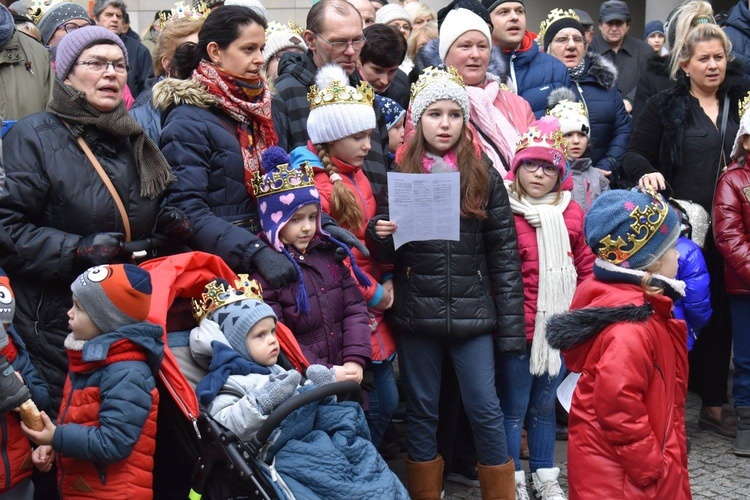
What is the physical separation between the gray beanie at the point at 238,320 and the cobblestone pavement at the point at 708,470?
213 centimetres

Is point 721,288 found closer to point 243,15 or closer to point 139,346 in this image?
point 243,15

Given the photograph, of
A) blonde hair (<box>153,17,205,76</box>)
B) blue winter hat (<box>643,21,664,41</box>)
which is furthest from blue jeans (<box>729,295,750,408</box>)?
blue winter hat (<box>643,21,664,41</box>)

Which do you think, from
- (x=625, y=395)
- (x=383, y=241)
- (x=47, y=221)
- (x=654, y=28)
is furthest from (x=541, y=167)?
(x=654, y=28)

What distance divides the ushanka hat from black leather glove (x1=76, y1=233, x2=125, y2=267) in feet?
2.82

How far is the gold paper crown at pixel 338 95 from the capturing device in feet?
19.3

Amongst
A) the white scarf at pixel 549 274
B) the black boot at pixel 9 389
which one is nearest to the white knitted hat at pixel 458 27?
the white scarf at pixel 549 274

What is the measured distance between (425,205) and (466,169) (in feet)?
1.29

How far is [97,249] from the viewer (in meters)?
4.70

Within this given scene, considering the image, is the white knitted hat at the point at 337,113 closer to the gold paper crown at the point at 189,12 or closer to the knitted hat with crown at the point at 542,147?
the knitted hat with crown at the point at 542,147

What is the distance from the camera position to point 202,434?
428 centimetres

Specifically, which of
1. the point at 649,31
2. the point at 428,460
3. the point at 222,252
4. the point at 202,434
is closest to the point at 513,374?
the point at 428,460

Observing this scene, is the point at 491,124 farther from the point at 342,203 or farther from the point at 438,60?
the point at 342,203

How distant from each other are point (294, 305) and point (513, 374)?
4.80 feet

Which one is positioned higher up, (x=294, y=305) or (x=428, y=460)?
(x=294, y=305)
